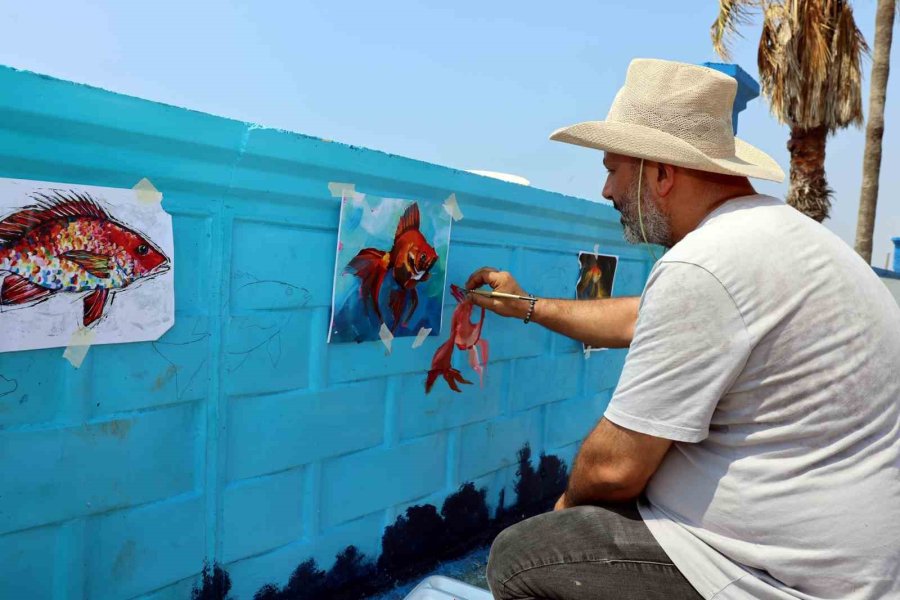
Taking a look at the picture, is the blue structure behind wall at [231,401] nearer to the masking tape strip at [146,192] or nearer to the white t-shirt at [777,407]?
the masking tape strip at [146,192]

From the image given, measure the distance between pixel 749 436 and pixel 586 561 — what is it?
18.7 inches

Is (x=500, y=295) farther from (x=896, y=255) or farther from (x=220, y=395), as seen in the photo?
(x=896, y=255)

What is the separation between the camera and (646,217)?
1912mm

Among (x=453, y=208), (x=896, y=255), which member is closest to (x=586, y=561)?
(x=453, y=208)

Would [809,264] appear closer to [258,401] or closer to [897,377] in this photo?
[897,377]

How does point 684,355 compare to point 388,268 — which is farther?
point 388,268

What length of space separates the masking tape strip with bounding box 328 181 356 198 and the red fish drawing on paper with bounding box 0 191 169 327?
636mm

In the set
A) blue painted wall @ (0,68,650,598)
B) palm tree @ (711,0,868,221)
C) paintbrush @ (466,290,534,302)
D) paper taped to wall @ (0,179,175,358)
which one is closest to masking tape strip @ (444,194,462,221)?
blue painted wall @ (0,68,650,598)

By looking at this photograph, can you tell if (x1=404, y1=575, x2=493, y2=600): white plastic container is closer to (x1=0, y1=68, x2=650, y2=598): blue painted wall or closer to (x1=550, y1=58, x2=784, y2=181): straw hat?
(x1=0, y1=68, x2=650, y2=598): blue painted wall

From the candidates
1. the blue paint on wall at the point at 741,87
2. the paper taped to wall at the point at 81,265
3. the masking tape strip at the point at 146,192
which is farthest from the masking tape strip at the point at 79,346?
the blue paint on wall at the point at 741,87

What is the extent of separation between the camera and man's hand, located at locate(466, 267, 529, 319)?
2.70m

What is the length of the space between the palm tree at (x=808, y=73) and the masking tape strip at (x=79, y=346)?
9.31 metres

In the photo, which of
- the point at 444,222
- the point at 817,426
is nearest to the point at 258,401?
the point at 444,222

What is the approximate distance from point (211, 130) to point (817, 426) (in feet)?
5.42
